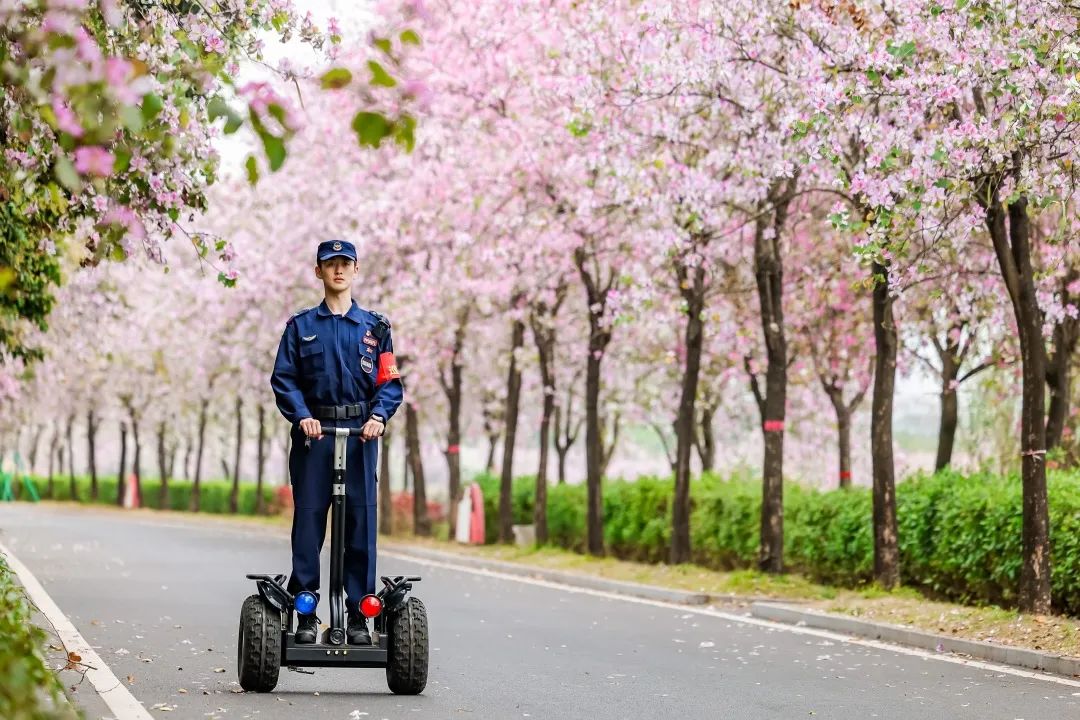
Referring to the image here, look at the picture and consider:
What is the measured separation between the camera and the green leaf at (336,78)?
423cm

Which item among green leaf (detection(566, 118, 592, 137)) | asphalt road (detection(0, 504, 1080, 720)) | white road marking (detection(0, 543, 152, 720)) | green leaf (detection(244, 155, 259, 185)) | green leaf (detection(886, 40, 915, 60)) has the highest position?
A: green leaf (detection(566, 118, 592, 137))

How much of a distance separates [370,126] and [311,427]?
159 inches

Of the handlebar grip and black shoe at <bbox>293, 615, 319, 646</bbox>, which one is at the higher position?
the handlebar grip

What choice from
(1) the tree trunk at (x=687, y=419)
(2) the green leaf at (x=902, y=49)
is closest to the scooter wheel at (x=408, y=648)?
(2) the green leaf at (x=902, y=49)

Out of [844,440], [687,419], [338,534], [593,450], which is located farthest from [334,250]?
[844,440]

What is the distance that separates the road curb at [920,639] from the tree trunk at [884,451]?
45.5 inches

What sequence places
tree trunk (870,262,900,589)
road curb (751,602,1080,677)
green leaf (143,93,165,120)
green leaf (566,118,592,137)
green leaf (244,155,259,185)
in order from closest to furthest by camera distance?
green leaf (143,93,165,120), green leaf (244,155,259,185), road curb (751,602,1080,677), tree trunk (870,262,900,589), green leaf (566,118,592,137)

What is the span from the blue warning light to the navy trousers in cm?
7

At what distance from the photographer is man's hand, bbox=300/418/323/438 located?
795cm

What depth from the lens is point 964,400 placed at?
33969mm

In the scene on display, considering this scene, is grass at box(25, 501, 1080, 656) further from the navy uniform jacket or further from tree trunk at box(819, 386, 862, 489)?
tree trunk at box(819, 386, 862, 489)

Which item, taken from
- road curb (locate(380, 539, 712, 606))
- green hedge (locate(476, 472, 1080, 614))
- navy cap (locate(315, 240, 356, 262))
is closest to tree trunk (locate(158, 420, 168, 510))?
road curb (locate(380, 539, 712, 606))

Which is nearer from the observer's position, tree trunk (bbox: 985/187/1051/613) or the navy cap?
the navy cap

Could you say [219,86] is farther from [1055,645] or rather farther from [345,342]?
[1055,645]
